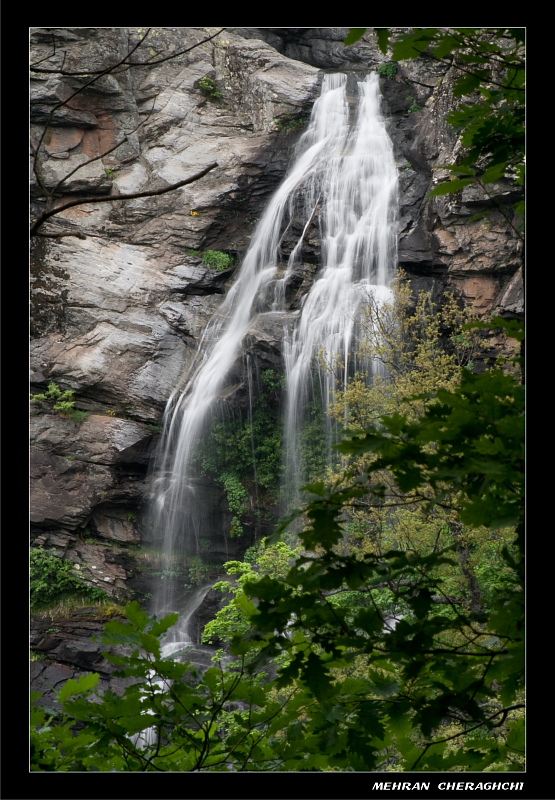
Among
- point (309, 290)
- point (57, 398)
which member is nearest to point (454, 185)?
point (309, 290)

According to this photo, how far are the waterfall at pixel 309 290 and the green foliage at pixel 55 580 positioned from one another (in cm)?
96

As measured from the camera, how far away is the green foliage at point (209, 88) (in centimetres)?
1060

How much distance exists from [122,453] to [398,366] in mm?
4454

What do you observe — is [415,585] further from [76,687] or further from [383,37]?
[383,37]

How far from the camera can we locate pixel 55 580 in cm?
841

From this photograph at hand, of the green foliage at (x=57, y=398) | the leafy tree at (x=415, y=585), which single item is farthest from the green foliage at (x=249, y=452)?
the leafy tree at (x=415, y=585)

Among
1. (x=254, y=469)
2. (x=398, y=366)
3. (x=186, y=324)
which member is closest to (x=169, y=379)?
(x=186, y=324)

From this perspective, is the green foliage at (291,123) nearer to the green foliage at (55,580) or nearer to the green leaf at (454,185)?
the green foliage at (55,580)

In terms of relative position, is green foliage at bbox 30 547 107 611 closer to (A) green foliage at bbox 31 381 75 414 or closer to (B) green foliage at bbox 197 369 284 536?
(A) green foliage at bbox 31 381 75 414

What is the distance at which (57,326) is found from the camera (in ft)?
31.4

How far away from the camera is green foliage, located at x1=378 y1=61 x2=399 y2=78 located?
10.1m

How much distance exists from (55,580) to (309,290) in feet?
17.3
